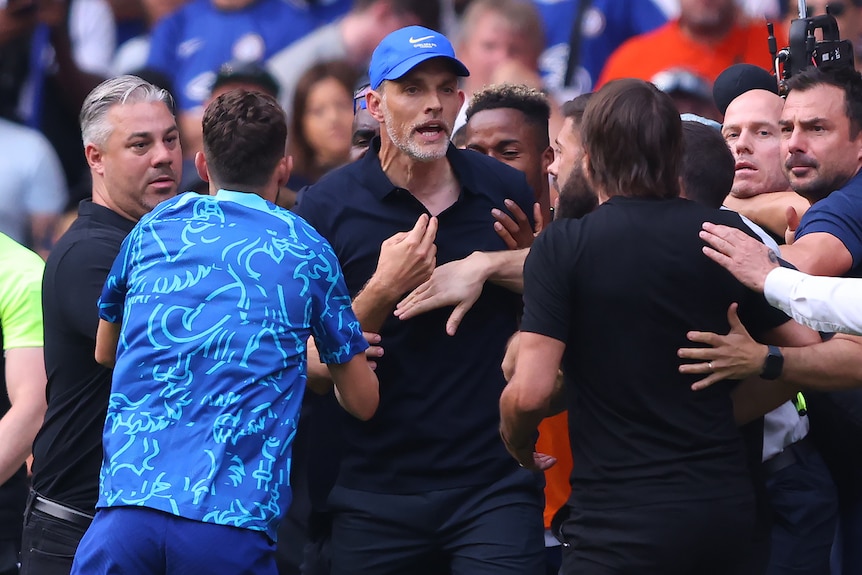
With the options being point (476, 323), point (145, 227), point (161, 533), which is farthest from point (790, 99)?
point (161, 533)

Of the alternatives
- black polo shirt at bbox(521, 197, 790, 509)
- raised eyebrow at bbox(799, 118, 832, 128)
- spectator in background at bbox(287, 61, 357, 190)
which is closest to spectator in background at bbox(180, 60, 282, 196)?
spectator in background at bbox(287, 61, 357, 190)

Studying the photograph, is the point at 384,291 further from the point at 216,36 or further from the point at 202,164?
the point at 216,36

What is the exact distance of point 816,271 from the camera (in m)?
4.38

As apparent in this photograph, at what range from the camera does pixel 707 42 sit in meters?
7.98

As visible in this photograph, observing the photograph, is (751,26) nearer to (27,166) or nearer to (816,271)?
(816,271)

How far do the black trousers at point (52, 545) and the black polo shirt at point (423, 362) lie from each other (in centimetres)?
89

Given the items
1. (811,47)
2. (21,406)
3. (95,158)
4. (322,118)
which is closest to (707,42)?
(322,118)

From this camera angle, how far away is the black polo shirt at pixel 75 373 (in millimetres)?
4246

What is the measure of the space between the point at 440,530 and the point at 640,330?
1.12m

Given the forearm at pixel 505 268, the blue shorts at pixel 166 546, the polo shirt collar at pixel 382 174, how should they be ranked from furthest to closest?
the polo shirt collar at pixel 382 174, the forearm at pixel 505 268, the blue shorts at pixel 166 546

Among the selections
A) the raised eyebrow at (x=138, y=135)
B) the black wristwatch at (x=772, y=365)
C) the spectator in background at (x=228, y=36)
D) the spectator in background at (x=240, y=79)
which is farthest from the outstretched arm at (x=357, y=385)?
the spectator in background at (x=228, y=36)

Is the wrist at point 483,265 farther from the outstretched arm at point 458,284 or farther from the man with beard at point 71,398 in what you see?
the man with beard at point 71,398

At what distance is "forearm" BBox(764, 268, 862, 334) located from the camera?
3.52 meters

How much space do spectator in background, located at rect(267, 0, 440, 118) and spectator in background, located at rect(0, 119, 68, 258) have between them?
1539 mm
